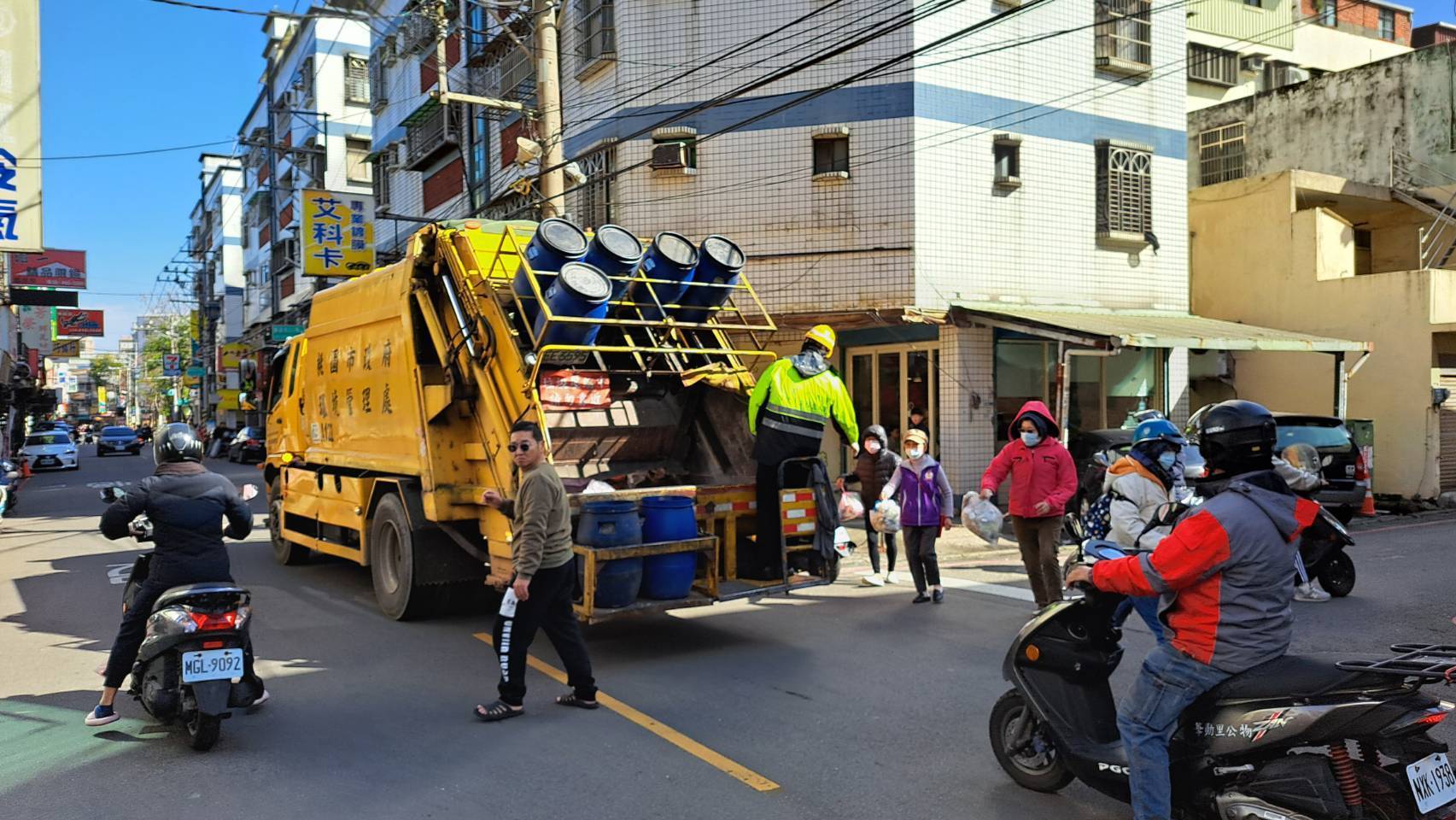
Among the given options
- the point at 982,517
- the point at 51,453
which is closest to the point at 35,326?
the point at 51,453

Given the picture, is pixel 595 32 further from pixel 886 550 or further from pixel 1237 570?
pixel 1237 570

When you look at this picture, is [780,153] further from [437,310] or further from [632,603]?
[632,603]

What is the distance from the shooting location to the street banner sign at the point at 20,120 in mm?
14156

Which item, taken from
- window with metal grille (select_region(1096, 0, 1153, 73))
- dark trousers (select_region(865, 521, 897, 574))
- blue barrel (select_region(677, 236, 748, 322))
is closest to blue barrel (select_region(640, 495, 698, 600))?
blue barrel (select_region(677, 236, 748, 322))

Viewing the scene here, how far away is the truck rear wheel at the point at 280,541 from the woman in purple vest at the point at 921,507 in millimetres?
6655

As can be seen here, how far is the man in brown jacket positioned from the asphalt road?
7.9 inches

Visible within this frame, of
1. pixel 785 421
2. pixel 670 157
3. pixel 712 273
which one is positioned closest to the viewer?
pixel 785 421

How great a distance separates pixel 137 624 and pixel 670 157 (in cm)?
1233

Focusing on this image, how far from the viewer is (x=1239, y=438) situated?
3.43 m

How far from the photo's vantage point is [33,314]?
4331 centimetres

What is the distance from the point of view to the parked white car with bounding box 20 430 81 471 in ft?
109

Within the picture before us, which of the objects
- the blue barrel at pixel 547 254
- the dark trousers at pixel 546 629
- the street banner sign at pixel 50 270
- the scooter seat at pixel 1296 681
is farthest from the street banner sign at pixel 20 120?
the street banner sign at pixel 50 270

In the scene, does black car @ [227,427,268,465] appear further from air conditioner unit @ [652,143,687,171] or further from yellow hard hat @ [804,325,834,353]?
yellow hard hat @ [804,325,834,353]

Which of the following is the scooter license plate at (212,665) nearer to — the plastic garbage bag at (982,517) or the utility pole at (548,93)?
the plastic garbage bag at (982,517)
